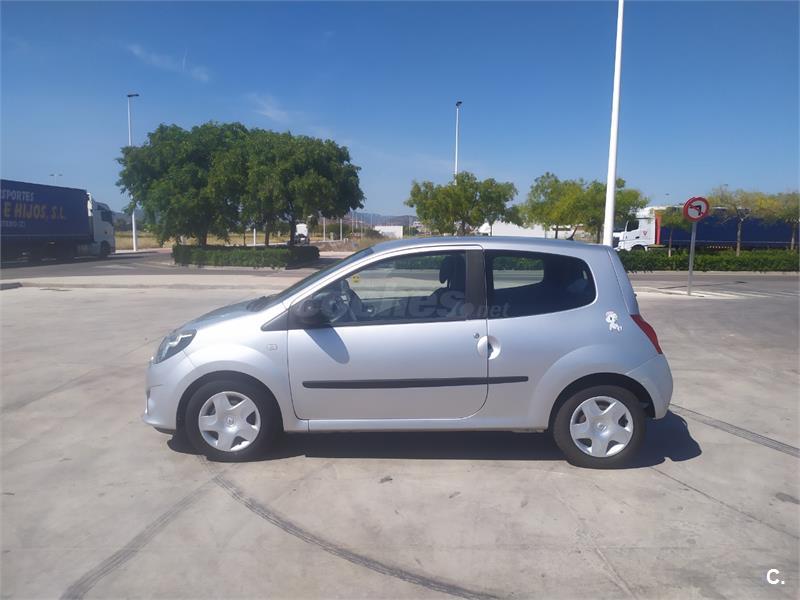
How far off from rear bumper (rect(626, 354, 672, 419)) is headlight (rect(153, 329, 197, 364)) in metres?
3.36

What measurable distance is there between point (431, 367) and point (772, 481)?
2.68 metres

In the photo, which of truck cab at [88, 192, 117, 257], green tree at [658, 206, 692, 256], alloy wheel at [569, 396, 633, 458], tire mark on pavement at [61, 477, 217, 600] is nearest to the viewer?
tire mark on pavement at [61, 477, 217, 600]

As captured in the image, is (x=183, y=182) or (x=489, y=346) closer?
(x=489, y=346)

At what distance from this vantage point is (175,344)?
471 centimetres

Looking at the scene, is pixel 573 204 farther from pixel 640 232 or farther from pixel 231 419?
pixel 231 419

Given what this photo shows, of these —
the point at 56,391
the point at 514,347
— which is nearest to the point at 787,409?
the point at 514,347

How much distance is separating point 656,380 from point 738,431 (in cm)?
168

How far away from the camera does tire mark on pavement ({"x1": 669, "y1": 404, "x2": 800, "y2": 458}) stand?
17.0 ft

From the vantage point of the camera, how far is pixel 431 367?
14.7ft

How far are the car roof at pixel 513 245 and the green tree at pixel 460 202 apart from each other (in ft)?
80.6

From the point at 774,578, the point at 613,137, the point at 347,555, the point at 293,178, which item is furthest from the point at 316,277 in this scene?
the point at 293,178

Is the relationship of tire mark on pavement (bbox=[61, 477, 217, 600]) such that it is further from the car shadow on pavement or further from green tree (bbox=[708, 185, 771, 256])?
green tree (bbox=[708, 185, 771, 256])

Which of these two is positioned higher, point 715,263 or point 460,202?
point 460,202

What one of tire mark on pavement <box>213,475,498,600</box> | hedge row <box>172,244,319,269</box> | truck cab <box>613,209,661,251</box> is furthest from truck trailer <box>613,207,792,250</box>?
tire mark on pavement <box>213,475,498,600</box>
